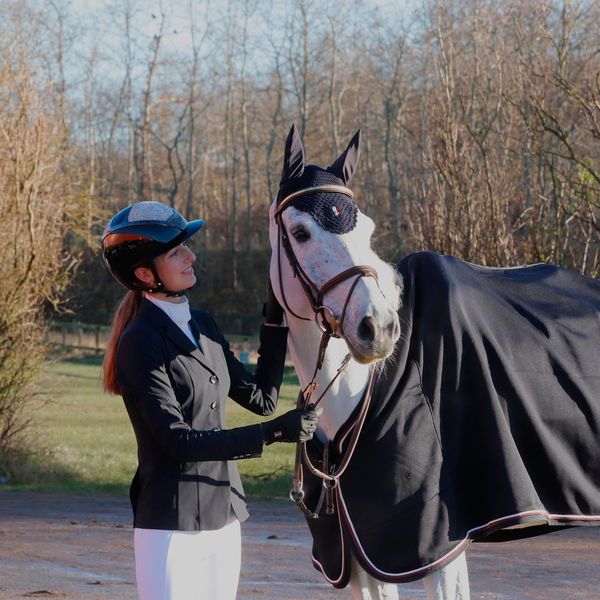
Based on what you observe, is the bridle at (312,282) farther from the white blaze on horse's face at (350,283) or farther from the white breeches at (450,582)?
the white breeches at (450,582)

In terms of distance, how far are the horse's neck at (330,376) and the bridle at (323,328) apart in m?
0.03

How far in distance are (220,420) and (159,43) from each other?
25.8 metres

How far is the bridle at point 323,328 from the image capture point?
206cm

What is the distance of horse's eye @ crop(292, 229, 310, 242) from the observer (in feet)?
7.17

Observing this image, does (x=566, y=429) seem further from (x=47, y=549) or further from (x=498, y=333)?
(x=47, y=549)

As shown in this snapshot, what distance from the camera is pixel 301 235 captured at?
220 centimetres

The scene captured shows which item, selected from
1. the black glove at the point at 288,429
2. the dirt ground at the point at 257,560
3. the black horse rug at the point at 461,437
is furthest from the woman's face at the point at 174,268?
the dirt ground at the point at 257,560

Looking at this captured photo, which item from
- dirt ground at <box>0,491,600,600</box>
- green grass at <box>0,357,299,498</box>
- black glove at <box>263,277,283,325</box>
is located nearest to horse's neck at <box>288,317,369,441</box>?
black glove at <box>263,277,283,325</box>

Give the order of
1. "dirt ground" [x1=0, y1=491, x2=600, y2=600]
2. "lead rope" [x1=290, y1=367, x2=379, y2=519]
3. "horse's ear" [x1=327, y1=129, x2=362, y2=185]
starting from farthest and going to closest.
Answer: "dirt ground" [x1=0, y1=491, x2=600, y2=600] < "horse's ear" [x1=327, y1=129, x2=362, y2=185] < "lead rope" [x1=290, y1=367, x2=379, y2=519]

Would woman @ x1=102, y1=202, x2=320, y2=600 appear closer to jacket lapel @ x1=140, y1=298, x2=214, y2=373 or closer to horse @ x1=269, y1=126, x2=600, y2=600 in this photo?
jacket lapel @ x1=140, y1=298, x2=214, y2=373

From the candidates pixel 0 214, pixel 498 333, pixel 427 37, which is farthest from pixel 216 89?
pixel 498 333

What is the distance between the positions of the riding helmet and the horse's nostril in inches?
26.1

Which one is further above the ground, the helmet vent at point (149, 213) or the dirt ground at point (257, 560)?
the helmet vent at point (149, 213)

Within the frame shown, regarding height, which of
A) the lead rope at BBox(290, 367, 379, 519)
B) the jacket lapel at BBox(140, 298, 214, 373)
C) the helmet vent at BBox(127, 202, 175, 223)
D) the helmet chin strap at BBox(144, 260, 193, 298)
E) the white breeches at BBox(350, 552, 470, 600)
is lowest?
the white breeches at BBox(350, 552, 470, 600)
